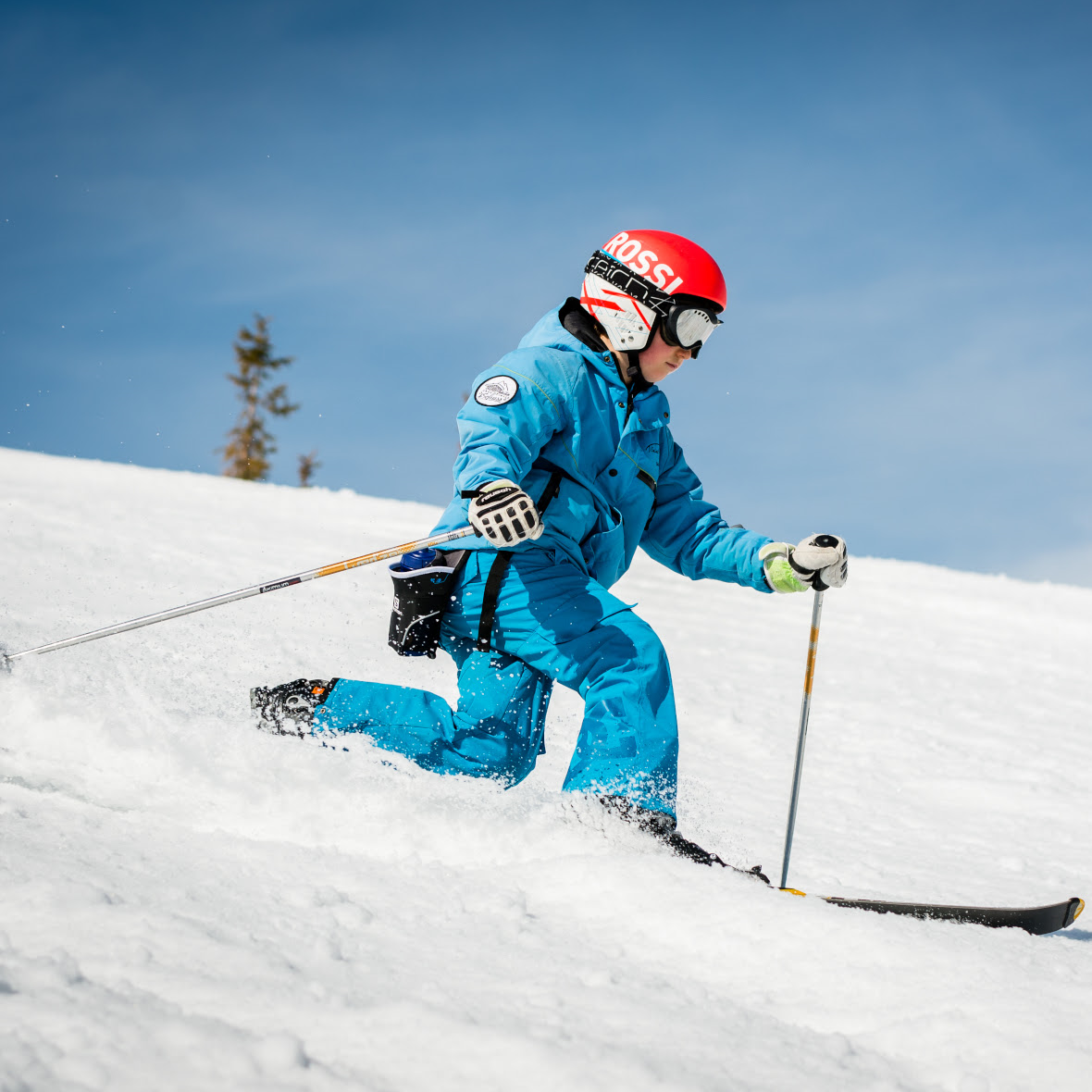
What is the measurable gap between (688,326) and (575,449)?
60cm

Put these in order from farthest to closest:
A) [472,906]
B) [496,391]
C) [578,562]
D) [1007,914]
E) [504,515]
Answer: [578,562] < [496,391] < [504,515] < [1007,914] < [472,906]

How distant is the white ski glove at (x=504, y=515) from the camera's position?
2.56 metres

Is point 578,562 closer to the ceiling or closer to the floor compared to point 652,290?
closer to the floor

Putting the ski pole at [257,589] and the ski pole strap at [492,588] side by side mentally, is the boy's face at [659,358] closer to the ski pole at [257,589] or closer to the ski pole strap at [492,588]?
the ski pole strap at [492,588]

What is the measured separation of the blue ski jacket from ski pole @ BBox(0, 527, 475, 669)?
0.16m

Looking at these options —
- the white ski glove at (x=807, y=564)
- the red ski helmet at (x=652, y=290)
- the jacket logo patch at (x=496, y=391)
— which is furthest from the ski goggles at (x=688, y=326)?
the white ski glove at (x=807, y=564)

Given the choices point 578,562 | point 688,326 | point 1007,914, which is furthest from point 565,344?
point 1007,914

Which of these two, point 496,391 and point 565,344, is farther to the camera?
point 565,344

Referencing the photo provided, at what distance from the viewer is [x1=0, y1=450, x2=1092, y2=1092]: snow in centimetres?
146

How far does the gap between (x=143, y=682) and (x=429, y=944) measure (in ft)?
7.89

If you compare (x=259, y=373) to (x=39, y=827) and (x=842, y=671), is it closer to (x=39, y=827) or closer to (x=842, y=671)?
(x=842, y=671)

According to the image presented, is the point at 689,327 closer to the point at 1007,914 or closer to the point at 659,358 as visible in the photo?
the point at 659,358

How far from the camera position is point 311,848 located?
2414mm

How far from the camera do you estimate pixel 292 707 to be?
10.6 ft
